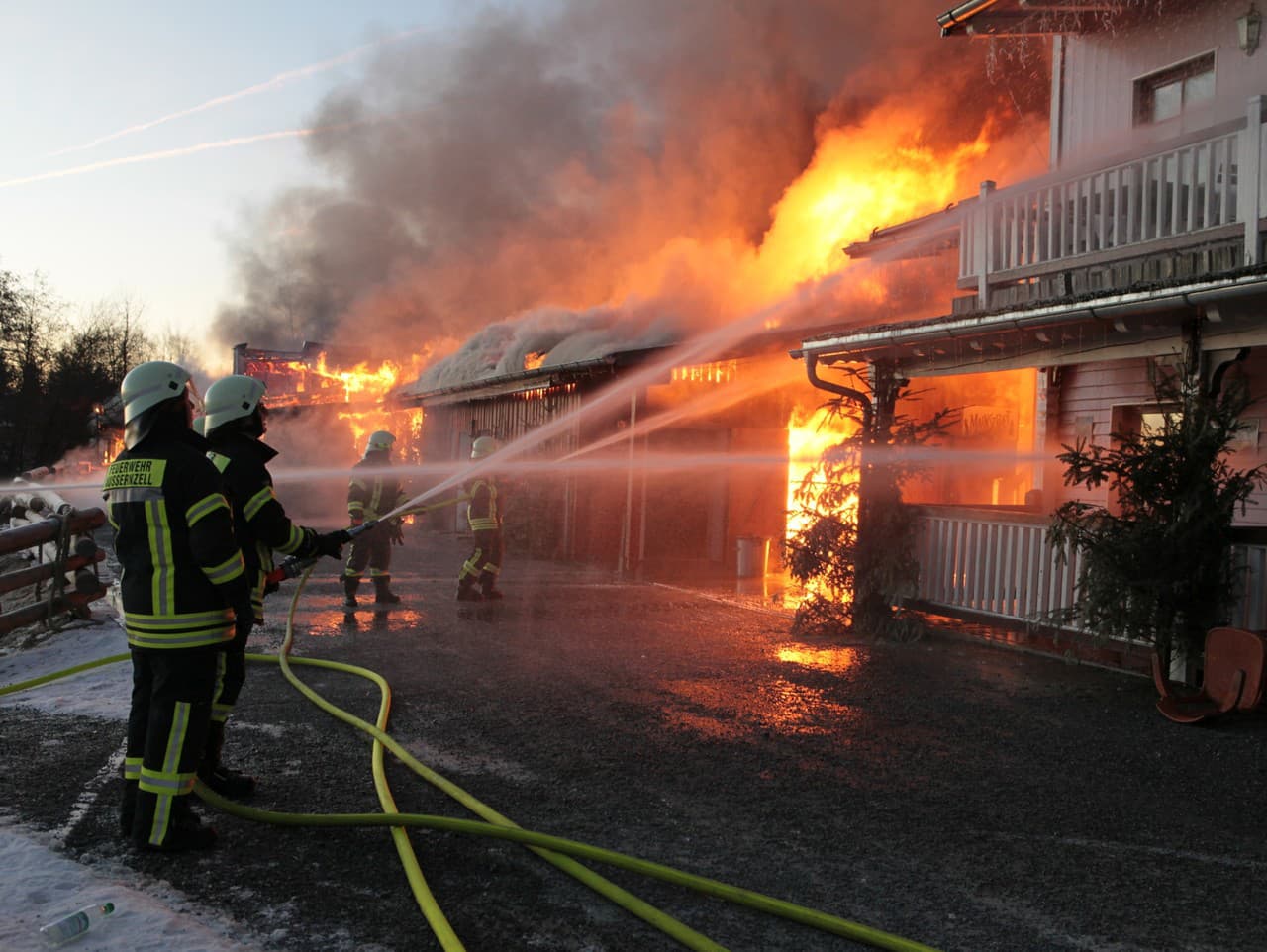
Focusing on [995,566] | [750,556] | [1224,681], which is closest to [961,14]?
[995,566]

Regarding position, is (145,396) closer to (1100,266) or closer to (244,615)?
(244,615)

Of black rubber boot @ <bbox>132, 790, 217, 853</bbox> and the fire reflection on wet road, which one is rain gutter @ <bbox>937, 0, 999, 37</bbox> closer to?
the fire reflection on wet road

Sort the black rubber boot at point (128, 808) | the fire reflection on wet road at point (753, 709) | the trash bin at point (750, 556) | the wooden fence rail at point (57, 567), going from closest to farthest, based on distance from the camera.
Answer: the black rubber boot at point (128, 808)
the fire reflection on wet road at point (753, 709)
the wooden fence rail at point (57, 567)
the trash bin at point (750, 556)

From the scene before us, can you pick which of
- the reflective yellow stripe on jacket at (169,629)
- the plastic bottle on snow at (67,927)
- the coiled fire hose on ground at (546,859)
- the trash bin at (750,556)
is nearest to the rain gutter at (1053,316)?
the trash bin at (750,556)

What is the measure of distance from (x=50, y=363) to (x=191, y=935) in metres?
43.5

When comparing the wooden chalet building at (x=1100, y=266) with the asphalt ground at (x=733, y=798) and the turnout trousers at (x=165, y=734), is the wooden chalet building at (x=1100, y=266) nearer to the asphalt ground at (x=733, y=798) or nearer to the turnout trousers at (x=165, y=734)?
the asphalt ground at (x=733, y=798)

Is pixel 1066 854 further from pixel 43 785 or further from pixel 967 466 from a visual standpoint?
pixel 967 466

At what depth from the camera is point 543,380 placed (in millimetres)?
17656

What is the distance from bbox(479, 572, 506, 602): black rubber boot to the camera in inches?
455

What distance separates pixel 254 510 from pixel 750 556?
1124cm

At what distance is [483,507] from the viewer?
1130 cm

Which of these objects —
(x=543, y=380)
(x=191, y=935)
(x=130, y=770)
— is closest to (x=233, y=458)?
(x=130, y=770)

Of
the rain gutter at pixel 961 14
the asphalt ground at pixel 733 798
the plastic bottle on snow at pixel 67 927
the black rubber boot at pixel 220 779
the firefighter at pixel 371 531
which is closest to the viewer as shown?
the plastic bottle on snow at pixel 67 927

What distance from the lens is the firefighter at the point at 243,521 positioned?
458 cm
